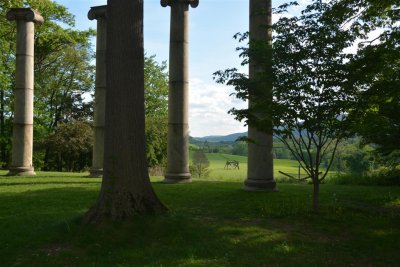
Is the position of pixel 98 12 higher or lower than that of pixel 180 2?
higher

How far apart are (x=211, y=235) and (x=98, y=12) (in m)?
17.9

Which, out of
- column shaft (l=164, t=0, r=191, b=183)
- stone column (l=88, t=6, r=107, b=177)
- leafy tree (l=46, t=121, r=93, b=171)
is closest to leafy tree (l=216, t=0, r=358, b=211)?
column shaft (l=164, t=0, r=191, b=183)

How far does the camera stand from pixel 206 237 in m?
10.0

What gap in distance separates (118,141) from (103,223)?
2.05 m

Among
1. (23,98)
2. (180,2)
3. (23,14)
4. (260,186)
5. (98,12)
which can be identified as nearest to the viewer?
(260,186)

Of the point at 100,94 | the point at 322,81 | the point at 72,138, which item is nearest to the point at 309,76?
the point at 322,81

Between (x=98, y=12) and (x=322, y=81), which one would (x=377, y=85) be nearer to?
(x=322, y=81)

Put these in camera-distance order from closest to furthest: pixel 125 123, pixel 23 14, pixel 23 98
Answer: pixel 125 123 → pixel 23 98 → pixel 23 14

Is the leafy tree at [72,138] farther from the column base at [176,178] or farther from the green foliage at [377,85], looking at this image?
the green foliage at [377,85]

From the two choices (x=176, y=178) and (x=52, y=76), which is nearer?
(x=176, y=178)

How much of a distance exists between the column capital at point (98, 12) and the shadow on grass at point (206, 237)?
13.8m

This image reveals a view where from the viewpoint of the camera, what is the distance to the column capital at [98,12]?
2422 centimetres

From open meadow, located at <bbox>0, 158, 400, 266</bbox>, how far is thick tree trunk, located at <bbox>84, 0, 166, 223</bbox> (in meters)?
0.59

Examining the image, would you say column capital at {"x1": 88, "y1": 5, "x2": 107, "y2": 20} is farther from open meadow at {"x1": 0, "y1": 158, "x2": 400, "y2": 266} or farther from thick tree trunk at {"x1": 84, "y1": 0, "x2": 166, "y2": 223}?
thick tree trunk at {"x1": 84, "y1": 0, "x2": 166, "y2": 223}
